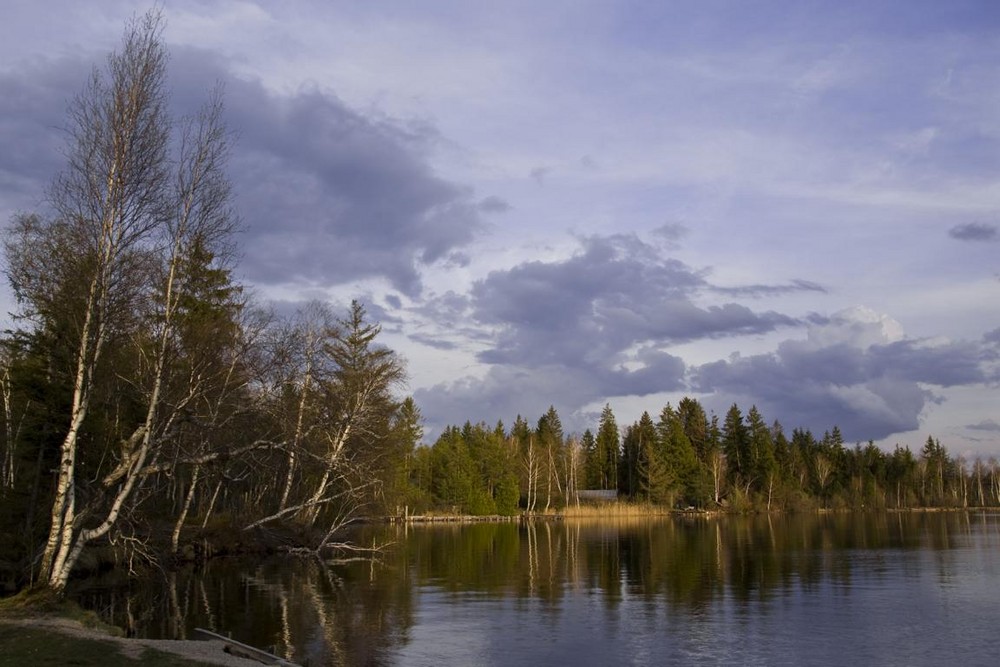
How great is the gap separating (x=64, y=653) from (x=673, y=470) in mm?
105495

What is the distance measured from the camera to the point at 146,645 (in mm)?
17234

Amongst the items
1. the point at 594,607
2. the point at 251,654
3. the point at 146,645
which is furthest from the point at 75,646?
the point at 594,607

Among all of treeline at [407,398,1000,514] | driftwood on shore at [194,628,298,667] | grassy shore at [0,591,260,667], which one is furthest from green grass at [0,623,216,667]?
treeline at [407,398,1000,514]

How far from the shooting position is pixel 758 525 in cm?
8519

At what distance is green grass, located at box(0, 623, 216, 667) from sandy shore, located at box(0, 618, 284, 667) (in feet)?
0.85

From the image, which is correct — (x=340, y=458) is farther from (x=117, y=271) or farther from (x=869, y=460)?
(x=869, y=460)

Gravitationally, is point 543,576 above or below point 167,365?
below

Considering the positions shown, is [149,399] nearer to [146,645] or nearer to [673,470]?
[146,645]

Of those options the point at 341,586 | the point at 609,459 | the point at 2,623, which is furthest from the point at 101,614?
the point at 609,459

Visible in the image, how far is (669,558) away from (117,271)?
111 feet

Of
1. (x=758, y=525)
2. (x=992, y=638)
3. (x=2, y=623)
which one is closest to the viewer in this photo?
(x=2, y=623)

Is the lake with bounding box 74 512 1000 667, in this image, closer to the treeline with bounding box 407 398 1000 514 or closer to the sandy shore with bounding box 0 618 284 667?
the sandy shore with bounding box 0 618 284 667

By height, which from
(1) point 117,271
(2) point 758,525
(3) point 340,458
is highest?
(1) point 117,271

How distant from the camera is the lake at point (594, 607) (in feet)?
68.4
